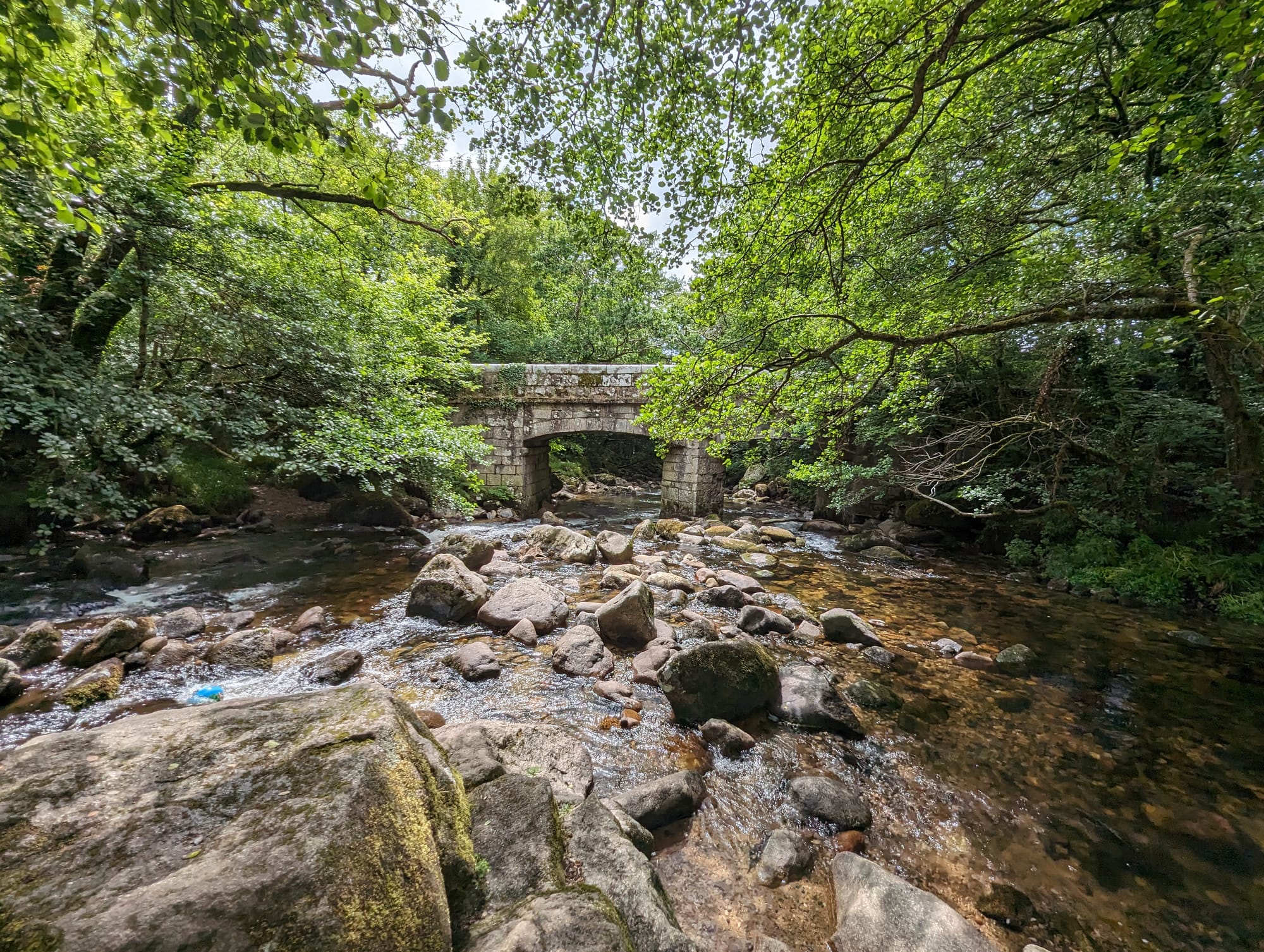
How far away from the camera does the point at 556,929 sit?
3.99ft

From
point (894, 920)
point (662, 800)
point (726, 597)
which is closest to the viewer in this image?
point (894, 920)

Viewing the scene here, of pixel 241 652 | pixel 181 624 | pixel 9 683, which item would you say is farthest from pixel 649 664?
pixel 9 683

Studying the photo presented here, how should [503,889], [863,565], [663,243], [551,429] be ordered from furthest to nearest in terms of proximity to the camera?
1. [551,429]
2. [863,565]
3. [663,243]
4. [503,889]

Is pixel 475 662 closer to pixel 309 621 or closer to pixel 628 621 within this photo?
pixel 628 621

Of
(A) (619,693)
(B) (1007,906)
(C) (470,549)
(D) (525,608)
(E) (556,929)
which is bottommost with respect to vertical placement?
(B) (1007,906)

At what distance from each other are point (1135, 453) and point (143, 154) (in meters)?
13.6

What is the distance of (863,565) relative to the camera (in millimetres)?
8109

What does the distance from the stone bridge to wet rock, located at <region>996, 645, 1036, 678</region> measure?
7.49 m

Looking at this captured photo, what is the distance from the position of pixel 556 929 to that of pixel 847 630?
4.52 metres

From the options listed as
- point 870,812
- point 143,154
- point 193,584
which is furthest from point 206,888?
point 143,154

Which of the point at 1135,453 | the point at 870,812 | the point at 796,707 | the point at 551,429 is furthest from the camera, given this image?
the point at 551,429

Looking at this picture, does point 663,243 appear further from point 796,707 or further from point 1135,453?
point 1135,453

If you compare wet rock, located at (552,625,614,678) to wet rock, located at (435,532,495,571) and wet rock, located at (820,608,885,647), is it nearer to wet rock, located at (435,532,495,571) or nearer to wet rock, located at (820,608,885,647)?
wet rock, located at (820,608,885,647)

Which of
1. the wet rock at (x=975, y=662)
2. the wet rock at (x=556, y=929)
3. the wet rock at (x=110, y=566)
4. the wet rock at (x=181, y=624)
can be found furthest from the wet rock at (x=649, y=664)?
the wet rock at (x=110, y=566)
